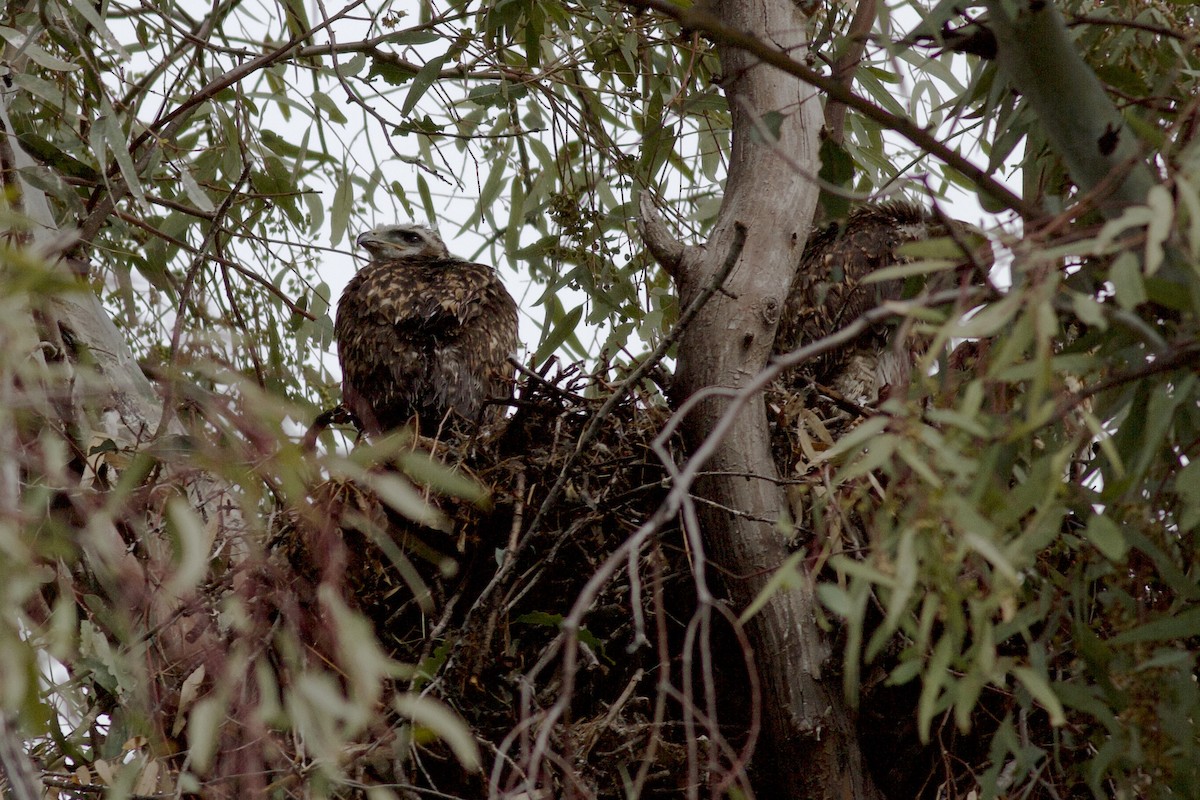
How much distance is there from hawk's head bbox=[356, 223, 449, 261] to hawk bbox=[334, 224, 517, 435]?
681 mm

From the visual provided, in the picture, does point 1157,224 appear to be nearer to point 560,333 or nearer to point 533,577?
point 533,577

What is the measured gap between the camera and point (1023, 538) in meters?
1.35

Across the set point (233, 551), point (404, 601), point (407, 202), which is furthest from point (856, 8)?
point (233, 551)

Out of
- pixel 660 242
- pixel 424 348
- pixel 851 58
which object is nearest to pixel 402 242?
pixel 424 348

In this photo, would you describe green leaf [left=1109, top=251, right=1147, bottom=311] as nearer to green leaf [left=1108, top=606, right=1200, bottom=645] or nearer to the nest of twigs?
green leaf [left=1108, top=606, right=1200, bottom=645]

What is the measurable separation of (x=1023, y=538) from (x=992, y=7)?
0.68m

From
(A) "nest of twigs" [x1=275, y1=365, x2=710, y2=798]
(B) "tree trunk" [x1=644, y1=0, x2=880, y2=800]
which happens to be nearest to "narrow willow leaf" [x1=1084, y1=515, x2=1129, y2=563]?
(B) "tree trunk" [x1=644, y1=0, x2=880, y2=800]

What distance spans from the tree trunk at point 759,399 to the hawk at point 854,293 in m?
0.62

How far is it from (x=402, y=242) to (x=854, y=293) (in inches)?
66.4

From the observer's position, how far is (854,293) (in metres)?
3.74

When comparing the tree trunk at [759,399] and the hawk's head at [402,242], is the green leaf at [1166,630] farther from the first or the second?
the hawk's head at [402,242]

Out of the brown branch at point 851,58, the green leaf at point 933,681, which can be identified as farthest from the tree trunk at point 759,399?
the green leaf at point 933,681

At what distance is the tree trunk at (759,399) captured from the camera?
2453mm

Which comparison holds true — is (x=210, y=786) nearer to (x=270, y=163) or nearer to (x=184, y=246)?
(x=184, y=246)
